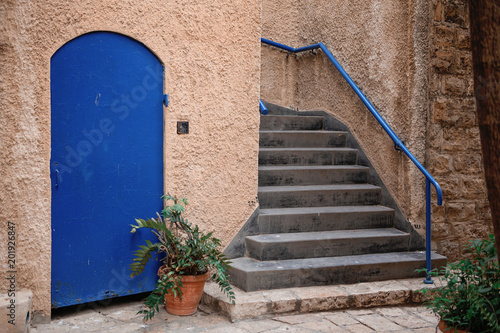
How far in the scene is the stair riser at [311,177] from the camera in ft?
17.0

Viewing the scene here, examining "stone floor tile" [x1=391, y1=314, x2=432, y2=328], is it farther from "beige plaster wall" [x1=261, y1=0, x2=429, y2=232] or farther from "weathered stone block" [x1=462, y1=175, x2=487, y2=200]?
"weathered stone block" [x1=462, y1=175, x2=487, y2=200]

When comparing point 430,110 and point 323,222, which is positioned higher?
point 430,110

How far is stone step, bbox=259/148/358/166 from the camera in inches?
215

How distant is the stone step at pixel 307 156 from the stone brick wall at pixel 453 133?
1.10 meters

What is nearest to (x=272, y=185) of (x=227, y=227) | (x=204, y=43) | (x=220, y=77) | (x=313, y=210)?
(x=313, y=210)

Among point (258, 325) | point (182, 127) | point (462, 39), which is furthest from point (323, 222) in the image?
point (462, 39)

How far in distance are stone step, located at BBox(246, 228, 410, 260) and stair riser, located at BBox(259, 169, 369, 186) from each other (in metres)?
0.77

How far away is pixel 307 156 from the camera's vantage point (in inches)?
221

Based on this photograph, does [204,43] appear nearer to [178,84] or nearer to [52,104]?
[178,84]

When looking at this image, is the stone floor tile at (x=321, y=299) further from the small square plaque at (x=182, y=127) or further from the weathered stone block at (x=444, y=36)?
the weathered stone block at (x=444, y=36)

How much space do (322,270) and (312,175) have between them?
4.84 feet

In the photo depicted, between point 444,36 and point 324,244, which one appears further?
point 444,36

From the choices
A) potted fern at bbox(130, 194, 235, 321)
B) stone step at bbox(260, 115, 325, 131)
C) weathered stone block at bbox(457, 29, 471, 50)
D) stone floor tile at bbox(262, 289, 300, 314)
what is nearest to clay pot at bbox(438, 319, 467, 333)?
stone floor tile at bbox(262, 289, 300, 314)

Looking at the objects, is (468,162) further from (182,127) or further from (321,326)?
(182,127)
